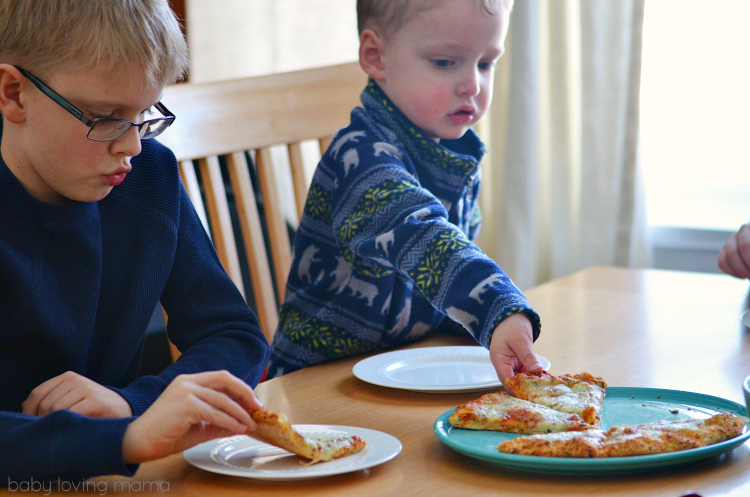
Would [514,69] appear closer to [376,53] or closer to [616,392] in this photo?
[376,53]

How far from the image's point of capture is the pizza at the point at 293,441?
2.12 feet

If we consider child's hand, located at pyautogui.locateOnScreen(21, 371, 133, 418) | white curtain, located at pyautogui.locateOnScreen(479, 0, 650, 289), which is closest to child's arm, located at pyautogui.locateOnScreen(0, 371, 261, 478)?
child's hand, located at pyautogui.locateOnScreen(21, 371, 133, 418)

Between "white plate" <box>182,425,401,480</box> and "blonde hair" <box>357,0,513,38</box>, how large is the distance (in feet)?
2.10

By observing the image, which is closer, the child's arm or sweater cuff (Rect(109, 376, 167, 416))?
the child's arm

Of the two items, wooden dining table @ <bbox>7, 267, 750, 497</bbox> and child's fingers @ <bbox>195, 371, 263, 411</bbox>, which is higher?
child's fingers @ <bbox>195, 371, 263, 411</bbox>

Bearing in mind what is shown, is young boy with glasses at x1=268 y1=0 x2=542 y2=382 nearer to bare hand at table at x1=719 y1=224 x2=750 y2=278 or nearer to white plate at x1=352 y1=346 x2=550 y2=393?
white plate at x1=352 y1=346 x2=550 y2=393

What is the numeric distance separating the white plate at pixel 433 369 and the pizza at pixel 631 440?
215mm

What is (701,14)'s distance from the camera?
83.8 inches

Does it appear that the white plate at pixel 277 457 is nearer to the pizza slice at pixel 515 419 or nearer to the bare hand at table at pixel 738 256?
the pizza slice at pixel 515 419

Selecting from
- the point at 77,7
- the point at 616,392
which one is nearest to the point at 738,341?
the point at 616,392

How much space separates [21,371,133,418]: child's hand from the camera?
2.60ft

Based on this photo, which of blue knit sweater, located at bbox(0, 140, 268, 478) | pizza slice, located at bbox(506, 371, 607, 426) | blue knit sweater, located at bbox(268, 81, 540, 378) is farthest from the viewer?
blue knit sweater, located at bbox(268, 81, 540, 378)

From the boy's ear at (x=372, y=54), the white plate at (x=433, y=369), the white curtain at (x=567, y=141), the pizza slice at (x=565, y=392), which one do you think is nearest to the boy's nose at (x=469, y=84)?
the boy's ear at (x=372, y=54)

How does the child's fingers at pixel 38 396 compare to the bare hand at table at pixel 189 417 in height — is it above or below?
below
